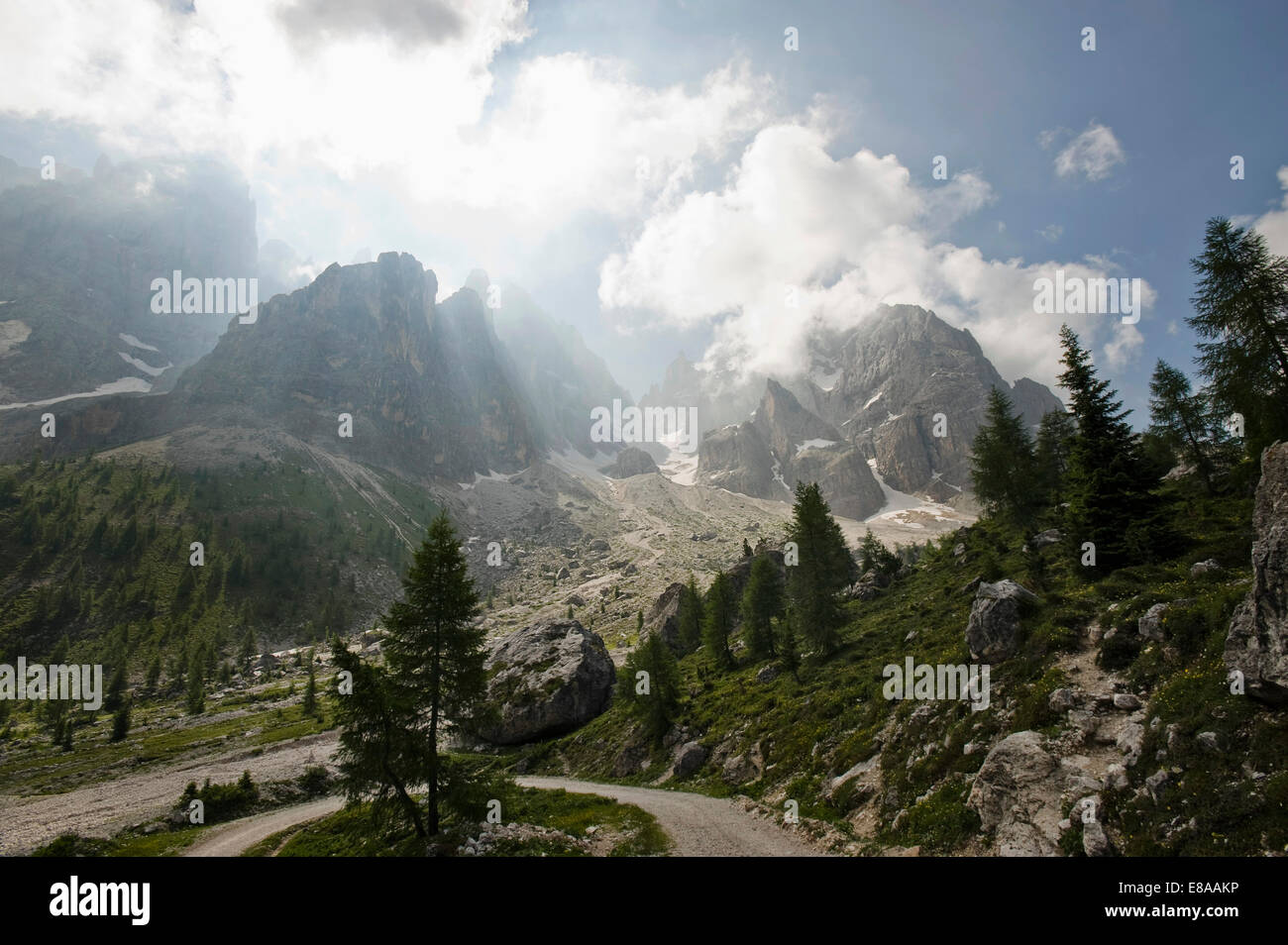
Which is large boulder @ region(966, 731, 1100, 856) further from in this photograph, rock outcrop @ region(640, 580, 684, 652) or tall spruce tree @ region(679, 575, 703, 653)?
rock outcrop @ region(640, 580, 684, 652)

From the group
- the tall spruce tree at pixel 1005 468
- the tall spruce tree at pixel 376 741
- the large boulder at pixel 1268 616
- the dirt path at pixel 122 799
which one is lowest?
the dirt path at pixel 122 799

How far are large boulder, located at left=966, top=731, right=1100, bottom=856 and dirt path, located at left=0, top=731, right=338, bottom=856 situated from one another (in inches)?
1791

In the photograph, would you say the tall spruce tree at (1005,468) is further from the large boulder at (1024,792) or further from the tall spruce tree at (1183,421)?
the large boulder at (1024,792)

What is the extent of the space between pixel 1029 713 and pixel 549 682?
4859 cm

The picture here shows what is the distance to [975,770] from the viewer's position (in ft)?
52.0

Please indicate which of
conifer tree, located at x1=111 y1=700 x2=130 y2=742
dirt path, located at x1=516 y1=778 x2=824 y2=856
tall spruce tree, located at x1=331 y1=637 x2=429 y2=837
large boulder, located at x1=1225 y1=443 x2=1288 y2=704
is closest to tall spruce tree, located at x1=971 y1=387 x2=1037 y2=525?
large boulder, located at x1=1225 y1=443 x2=1288 y2=704

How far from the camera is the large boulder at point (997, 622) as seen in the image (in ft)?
66.5

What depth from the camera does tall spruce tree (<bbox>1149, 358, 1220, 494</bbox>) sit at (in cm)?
3772

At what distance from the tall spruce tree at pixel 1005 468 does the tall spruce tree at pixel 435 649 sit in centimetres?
4652

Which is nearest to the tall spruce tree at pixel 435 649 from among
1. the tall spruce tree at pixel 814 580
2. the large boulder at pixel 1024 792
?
the large boulder at pixel 1024 792

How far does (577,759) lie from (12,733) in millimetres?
85715

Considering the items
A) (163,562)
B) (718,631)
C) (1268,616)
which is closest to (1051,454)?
(718,631)
